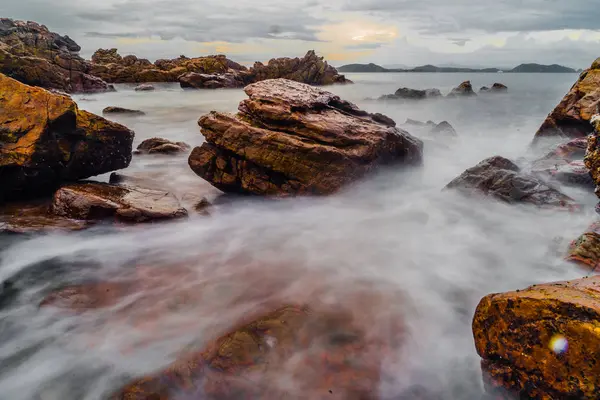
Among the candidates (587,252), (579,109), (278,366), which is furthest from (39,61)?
(587,252)

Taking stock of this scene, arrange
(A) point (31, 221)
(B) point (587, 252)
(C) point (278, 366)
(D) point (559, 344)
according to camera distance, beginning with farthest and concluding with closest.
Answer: (A) point (31, 221) < (B) point (587, 252) < (C) point (278, 366) < (D) point (559, 344)

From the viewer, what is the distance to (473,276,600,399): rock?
281 cm

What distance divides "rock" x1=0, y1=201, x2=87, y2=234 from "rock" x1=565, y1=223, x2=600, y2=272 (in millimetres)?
8777

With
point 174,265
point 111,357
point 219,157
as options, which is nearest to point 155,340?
point 111,357

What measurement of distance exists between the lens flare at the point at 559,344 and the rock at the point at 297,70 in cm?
7359

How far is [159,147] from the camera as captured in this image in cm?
1468

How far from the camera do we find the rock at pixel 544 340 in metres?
2.81

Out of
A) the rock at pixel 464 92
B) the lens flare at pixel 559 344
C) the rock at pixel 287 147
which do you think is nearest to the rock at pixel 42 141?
the rock at pixel 287 147

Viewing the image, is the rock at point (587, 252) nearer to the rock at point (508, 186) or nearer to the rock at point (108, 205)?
the rock at point (508, 186)

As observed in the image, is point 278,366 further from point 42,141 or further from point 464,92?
point 464,92

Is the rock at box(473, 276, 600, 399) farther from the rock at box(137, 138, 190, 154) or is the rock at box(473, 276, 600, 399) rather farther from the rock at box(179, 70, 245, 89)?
the rock at box(179, 70, 245, 89)

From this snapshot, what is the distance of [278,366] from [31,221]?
6.11 m

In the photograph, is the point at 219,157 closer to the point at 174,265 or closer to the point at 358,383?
the point at 174,265

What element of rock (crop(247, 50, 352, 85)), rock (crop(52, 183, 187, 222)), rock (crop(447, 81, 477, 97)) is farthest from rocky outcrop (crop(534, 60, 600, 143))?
rock (crop(247, 50, 352, 85))
